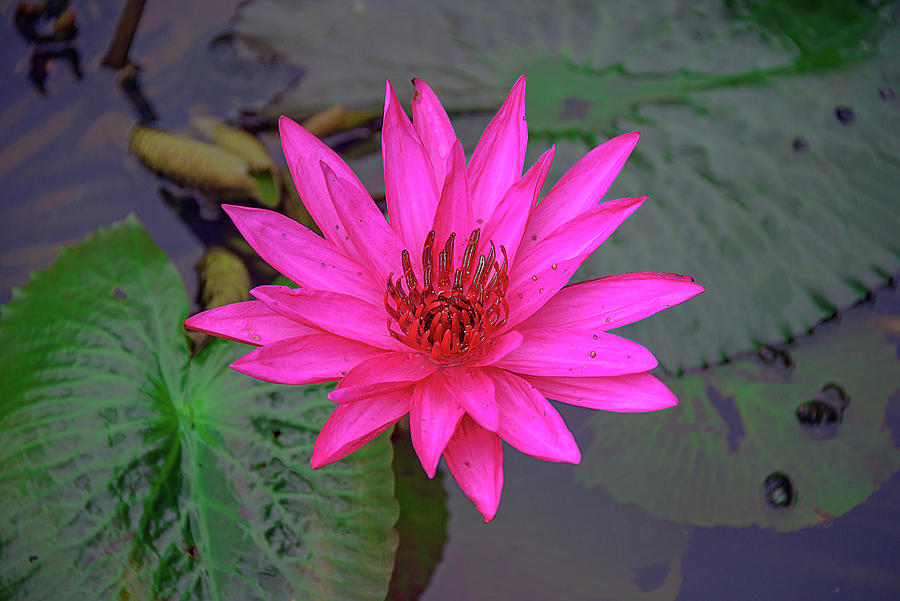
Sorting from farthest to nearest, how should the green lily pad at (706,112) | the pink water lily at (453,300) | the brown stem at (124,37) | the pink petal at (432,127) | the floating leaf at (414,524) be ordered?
the brown stem at (124,37), the green lily pad at (706,112), the floating leaf at (414,524), the pink petal at (432,127), the pink water lily at (453,300)

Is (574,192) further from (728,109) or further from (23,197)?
(23,197)

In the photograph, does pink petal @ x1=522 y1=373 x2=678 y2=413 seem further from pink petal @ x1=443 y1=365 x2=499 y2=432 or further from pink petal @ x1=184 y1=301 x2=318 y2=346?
pink petal @ x1=184 y1=301 x2=318 y2=346

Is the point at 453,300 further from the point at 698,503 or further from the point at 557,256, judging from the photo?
the point at 698,503

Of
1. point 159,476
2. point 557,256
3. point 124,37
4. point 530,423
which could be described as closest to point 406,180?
point 557,256

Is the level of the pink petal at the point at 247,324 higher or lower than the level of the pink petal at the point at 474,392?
higher

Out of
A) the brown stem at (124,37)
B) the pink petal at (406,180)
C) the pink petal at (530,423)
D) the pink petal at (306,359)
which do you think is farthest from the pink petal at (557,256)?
the brown stem at (124,37)

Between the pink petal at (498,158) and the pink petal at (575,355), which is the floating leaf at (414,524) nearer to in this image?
the pink petal at (575,355)

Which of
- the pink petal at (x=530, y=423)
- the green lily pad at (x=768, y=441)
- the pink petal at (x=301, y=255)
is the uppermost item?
the pink petal at (x=301, y=255)
